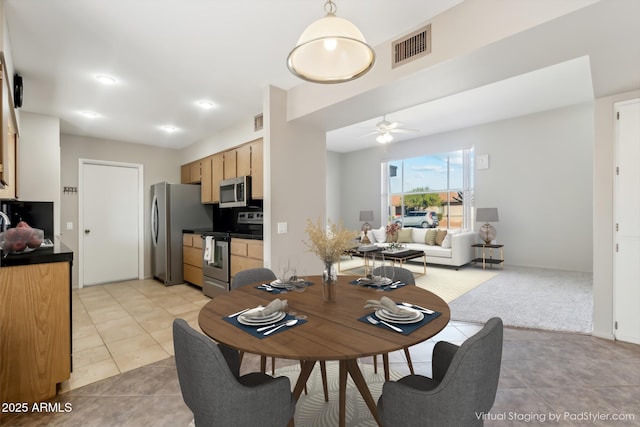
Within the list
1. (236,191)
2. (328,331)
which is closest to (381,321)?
(328,331)

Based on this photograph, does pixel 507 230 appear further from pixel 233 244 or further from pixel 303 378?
pixel 303 378

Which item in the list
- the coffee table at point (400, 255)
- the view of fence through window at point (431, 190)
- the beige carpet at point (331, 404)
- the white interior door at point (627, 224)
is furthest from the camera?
the view of fence through window at point (431, 190)

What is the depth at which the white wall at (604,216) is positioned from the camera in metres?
2.71

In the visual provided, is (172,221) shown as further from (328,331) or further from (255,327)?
(328,331)

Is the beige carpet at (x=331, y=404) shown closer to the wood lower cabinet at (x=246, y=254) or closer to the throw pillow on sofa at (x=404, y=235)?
the wood lower cabinet at (x=246, y=254)

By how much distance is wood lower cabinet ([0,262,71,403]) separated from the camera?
1854mm

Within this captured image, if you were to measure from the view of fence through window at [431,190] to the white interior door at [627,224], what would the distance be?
411 cm

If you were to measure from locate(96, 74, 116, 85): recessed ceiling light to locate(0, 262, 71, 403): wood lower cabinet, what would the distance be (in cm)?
197

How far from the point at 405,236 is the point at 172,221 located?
16.2 ft

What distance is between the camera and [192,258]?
492cm

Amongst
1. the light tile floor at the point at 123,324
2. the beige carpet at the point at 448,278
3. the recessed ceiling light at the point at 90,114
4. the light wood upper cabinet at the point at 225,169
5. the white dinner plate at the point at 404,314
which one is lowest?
the light tile floor at the point at 123,324

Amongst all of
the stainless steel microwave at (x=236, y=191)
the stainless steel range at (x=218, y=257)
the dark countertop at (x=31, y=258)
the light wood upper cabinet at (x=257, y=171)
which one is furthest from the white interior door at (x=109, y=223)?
the dark countertop at (x=31, y=258)

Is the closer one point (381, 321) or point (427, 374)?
point (381, 321)

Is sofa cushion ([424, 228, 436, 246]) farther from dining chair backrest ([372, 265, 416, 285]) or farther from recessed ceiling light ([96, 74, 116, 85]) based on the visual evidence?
recessed ceiling light ([96, 74, 116, 85])
